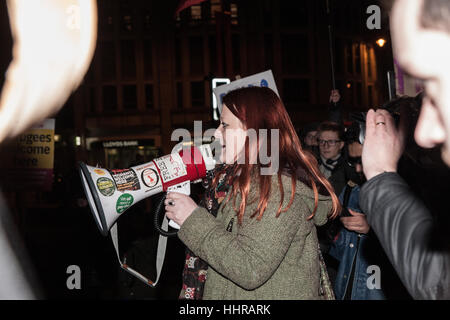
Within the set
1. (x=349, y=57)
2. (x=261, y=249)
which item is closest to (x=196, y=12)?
(x=349, y=57)

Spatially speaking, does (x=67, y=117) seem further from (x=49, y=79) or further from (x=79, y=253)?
(x=49, y=79)

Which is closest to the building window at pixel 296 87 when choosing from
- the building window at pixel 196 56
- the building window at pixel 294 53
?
the building window at pixel 294 53

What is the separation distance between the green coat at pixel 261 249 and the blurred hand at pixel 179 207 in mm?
43

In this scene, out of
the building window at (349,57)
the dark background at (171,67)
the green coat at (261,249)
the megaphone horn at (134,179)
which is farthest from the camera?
the building window at (349,57)

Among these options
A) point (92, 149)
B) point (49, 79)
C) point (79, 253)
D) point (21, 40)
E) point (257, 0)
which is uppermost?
point (257, 0)

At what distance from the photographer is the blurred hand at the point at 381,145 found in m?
1.00

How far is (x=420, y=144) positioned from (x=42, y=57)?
1442mm

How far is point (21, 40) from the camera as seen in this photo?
4.29 feet

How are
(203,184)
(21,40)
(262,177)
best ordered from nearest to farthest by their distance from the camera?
(21,40) → (262,177) → (203,184)

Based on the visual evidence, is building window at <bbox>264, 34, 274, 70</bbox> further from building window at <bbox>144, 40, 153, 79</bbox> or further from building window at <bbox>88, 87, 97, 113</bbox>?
building window at <bbox>88, 87, 97, 113</bbox>

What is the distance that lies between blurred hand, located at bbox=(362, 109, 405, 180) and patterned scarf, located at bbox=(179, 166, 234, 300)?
80cm

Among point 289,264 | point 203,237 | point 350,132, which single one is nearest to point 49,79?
point 203,237

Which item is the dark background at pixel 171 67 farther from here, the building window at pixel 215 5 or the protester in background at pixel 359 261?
the protester in background at pixel 359 261
